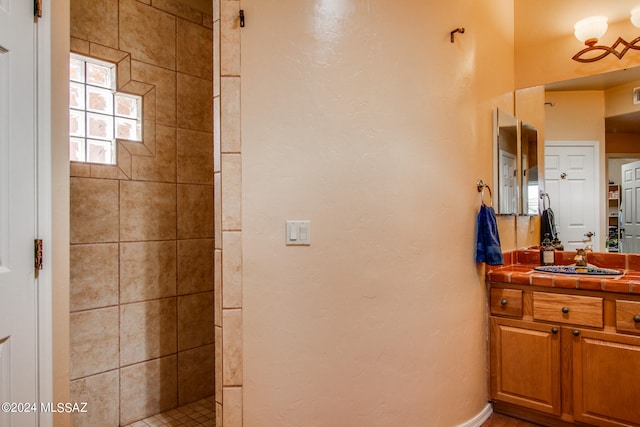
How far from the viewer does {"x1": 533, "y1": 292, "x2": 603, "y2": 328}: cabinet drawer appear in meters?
2.01

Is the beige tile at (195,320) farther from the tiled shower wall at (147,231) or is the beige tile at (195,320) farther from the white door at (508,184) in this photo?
the white door at (508,184)

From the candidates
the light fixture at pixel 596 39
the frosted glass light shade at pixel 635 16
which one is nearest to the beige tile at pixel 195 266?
the light fixture at pixel 596 39

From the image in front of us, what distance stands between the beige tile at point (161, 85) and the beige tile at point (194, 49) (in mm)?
128

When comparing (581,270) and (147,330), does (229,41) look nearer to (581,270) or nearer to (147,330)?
(147,330)

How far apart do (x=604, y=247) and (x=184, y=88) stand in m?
3.10

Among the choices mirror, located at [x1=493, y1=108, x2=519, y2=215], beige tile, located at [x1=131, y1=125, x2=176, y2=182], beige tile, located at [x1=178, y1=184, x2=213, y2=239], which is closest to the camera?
beige tile, located at [x1=131, y1=125, x2=176, y2=182]

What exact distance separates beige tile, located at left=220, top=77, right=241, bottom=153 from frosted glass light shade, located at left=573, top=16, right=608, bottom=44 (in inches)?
94.2

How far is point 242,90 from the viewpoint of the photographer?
1.69 meters

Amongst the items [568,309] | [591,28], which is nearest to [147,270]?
[568,309]

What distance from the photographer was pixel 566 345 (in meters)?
2.08

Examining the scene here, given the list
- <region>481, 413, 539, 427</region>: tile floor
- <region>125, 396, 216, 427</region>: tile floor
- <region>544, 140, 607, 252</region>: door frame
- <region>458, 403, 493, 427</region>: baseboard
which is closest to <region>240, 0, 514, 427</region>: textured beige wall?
<region>458, 403, 493, 427</region>: baseboard

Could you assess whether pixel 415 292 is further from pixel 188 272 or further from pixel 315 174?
pixel 188 272

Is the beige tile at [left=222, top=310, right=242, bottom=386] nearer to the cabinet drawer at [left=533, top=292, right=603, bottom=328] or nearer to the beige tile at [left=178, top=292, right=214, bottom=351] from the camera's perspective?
the beige tile at [left=178, top=292, right=214, bottom=351]

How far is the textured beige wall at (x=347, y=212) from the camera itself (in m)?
1.70
